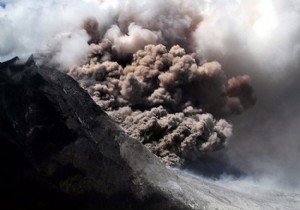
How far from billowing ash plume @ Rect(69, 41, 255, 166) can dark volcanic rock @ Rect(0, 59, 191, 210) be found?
4.57 feet

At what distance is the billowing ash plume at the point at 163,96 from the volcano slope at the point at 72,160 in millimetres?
1324

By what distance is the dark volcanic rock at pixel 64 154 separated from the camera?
27.1 metres

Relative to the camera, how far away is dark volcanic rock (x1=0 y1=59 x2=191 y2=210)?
27.1m

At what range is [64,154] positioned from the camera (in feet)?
93.1

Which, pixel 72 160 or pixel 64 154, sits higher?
pixel 64 154

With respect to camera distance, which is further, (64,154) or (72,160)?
(64,154)

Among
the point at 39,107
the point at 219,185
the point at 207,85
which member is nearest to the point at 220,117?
the point at 207,85

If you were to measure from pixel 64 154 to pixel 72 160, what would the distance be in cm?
44

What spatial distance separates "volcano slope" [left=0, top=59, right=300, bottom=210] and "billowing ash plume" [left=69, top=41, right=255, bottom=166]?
132 centimetres

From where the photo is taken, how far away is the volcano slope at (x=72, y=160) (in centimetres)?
2703

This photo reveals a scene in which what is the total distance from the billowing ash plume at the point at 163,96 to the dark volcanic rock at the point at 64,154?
1.39m

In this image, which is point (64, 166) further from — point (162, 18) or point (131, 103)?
point (162, 18)

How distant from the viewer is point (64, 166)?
2784cm

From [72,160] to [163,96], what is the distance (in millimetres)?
5008
